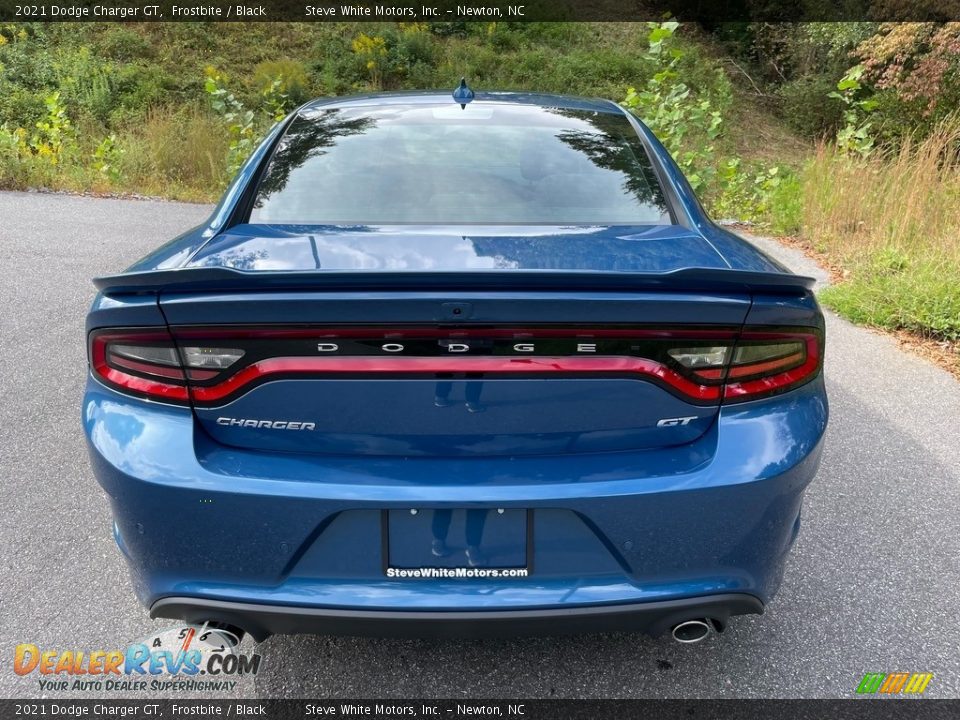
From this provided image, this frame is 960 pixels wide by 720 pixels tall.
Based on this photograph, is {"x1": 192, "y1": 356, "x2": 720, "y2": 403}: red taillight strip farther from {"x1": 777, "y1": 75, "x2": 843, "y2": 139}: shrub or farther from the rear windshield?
{"x1": 777, "y1": 75, "x2": 843, "y2": 139}: shrub

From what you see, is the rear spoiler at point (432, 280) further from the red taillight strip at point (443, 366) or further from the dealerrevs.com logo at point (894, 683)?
the dealerrevs.com logo at point (894, 683)

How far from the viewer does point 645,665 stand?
213cm

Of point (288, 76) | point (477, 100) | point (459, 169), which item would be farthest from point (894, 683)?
point (288, 76)

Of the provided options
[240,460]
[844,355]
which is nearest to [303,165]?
[240,460]

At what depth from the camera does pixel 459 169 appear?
241cm

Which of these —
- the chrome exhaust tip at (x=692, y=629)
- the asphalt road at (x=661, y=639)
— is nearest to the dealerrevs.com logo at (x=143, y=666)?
the asphalt road at (x=661, y=639)

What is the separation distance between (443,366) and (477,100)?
5.74 feet

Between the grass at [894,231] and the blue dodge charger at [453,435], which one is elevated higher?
the blue dodge charger at [453,435]

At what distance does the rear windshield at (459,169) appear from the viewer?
2.21 metres

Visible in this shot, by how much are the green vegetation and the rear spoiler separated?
4.51 metres

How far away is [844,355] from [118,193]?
9.57m

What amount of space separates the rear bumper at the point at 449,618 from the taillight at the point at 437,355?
0.49 m

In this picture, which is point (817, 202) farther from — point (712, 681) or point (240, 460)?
point (240, 460)

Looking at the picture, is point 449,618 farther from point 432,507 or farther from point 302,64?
point 302,64
